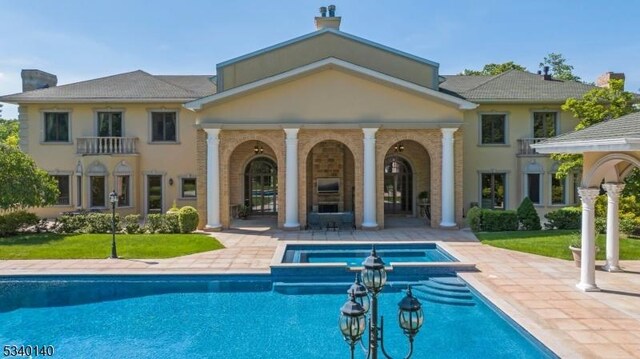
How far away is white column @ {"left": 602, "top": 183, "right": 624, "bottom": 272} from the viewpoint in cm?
1207

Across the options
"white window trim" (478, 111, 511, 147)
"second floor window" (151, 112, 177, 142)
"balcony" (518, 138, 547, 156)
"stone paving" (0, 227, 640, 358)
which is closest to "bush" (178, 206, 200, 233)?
"stone paving" (0, 227, 640, 358)

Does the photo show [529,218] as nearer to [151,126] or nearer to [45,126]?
[151,126]

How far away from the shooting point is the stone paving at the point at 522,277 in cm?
837

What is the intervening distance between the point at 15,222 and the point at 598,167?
21.4 metres

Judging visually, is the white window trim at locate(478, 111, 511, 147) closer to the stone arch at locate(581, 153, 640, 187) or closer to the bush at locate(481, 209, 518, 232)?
the bush at locate(481, 209, 518, 232)

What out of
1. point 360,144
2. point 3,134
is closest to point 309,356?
point 360,144

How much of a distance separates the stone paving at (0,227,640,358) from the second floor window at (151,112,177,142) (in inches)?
327

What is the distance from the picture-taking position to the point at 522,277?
41.1 ft

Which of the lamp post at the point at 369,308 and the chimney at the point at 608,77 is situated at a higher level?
the chimney at the point at 608,77

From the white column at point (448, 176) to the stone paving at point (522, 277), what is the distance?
40.7 inches

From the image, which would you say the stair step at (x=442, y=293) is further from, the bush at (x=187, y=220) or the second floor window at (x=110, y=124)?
the second floor window at (x=110, y=124)

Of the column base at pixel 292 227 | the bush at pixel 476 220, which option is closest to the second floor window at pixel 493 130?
the bush at pixel 476 220

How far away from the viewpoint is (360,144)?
813 inches

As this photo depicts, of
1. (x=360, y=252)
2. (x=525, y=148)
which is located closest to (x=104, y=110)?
(x=360, y=252)
